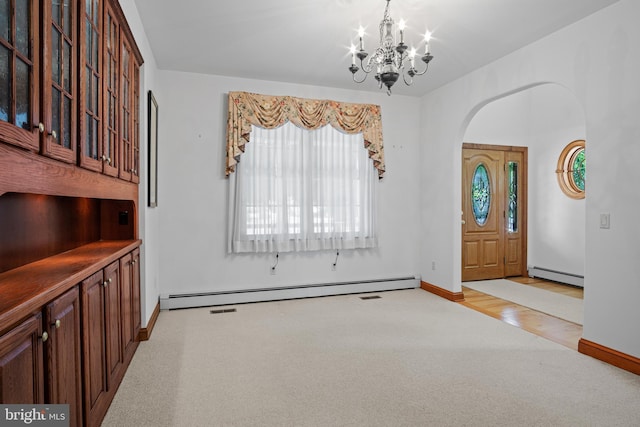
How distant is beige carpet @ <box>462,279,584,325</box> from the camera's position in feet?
13.6

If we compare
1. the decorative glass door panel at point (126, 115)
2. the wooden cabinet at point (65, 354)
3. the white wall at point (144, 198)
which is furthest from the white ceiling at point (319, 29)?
the wooden cabinet at point (65, 354)

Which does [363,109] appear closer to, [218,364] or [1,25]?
[218,364]

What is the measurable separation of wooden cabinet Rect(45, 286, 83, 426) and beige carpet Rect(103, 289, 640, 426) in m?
0.61

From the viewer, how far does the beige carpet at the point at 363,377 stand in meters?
2.15

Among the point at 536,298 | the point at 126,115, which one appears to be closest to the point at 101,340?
the point at 126,115

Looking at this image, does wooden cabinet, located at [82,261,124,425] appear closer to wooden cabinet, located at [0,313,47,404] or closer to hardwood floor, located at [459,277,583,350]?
wooden cabinet, located at [0,313,47,404]

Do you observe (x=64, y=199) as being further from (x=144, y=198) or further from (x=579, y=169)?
(x=579, y=169)

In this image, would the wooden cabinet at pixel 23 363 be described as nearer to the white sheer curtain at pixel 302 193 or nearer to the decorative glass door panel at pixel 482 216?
the white sheer curtain at pixel 302 193

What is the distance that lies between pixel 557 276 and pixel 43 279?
20.9ft

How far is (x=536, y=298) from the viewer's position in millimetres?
4801

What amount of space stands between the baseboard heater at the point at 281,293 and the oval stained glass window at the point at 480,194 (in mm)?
1498

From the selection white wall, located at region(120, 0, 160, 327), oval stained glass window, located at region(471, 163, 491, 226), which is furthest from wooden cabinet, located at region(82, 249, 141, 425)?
oval stained glass window, located at region(471, 163, 491, 226)

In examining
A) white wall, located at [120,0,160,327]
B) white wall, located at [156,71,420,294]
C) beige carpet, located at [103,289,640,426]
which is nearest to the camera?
beige carpet, located at [103,289,640,426]

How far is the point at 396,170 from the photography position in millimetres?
5289
